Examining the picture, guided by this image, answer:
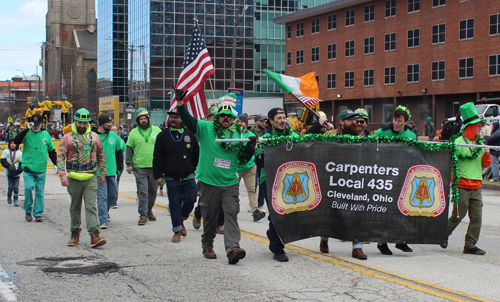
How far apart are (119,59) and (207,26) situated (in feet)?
58.6

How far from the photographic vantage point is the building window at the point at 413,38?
45188 millimetres

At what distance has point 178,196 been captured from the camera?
27.8 ft

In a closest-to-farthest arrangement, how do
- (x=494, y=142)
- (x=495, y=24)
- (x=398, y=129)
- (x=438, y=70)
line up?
(x=398, y=129), (x=494, y=142), (x=495, y=24), (x=438, y=70)

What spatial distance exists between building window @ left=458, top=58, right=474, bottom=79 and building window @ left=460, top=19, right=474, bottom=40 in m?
1.68

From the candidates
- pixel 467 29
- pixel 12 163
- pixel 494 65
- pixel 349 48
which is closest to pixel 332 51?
pixel 349 48

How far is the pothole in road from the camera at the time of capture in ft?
21.7

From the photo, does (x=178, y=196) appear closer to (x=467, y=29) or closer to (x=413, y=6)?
(x=467, y=29)

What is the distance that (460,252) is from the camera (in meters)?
7.74

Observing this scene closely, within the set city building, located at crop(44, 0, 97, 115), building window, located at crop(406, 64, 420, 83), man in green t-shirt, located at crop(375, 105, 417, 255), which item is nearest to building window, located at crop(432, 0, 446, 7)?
building window, located at crop(406, 64, 420, 83)

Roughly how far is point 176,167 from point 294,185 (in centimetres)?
207

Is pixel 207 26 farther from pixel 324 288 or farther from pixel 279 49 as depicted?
pixel 324 288

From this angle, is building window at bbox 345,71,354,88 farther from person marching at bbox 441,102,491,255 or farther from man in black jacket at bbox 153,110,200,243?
person marching at bbox 441,102,491,255

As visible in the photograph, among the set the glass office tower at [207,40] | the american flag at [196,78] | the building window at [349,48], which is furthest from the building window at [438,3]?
the american flag at [196,78]

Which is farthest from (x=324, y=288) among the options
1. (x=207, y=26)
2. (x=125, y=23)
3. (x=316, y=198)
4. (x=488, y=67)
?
(x=125, y=23)
